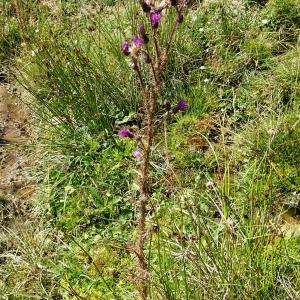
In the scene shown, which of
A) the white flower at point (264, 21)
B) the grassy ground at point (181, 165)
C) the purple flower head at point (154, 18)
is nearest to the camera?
the purple flower head at point (154, 18)

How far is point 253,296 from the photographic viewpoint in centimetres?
209

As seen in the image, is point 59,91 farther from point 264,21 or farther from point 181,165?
point 264,21

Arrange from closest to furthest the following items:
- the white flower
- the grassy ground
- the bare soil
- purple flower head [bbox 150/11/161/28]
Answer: purple flower head [bbox 150/11/161/28] → the grassy ground → the bare soil → the white flower

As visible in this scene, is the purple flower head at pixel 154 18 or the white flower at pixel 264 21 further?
the white flower at pixel 264 21

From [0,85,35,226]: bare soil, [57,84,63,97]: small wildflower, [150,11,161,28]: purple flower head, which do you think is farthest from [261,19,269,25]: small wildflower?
[150,11,161,28]: purple flower head

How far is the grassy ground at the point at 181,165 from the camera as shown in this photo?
2.26 meters

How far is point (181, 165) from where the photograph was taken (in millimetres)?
3160

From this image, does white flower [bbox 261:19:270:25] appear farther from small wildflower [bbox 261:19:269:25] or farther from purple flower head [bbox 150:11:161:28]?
purple flower head [bbox 150:11:161:28]

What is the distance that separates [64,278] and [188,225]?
0.79 m

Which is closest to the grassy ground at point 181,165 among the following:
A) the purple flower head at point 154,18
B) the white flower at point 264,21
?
the white flower at point 264,21

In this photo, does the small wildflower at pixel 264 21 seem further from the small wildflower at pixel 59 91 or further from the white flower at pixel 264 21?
the small wildflower at pixel 59 91

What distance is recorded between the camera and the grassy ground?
89.0 inches

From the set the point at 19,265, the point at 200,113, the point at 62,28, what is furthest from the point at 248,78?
the point at 19,265

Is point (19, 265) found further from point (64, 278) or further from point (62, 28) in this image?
point (62, 28)
